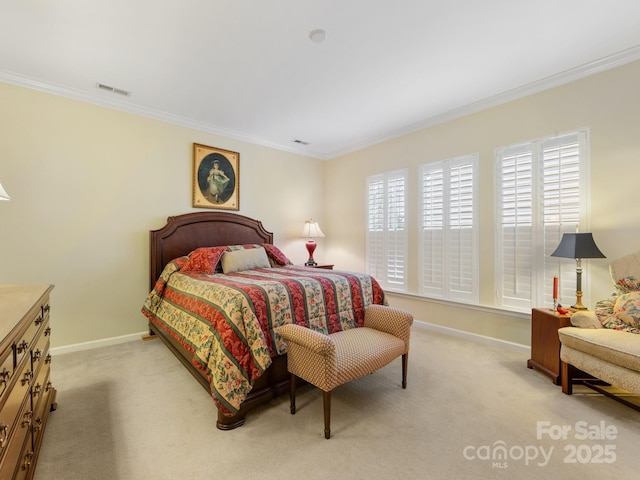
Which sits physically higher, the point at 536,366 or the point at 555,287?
the point at 555,287

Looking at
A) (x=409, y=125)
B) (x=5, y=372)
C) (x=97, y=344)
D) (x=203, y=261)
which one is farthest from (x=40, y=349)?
(x=409, y=125)

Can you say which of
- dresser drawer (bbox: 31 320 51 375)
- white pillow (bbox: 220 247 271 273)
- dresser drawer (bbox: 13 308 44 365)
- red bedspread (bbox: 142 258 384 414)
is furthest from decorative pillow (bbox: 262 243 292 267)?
dresser drawer (bbox: 13 308 44 365)

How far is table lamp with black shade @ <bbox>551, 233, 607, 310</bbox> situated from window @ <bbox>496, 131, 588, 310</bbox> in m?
0.28

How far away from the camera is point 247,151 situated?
441cm

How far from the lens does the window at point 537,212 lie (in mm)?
2748

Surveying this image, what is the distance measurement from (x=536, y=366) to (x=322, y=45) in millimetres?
3332

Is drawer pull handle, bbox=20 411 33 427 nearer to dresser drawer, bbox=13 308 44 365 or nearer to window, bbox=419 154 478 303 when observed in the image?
dresser drawer, bbox=13 308 44 365

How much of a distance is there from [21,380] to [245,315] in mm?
1042

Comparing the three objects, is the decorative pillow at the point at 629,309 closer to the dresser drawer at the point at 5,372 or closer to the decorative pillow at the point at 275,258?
the decorative pillow at the point at 275,258

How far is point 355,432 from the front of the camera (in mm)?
1793

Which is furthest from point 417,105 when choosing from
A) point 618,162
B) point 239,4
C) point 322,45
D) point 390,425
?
point 390,425

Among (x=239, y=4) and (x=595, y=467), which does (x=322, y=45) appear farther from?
(x=595, y=467)

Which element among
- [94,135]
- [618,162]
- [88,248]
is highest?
[94,135]

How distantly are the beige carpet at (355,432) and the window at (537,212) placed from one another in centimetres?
88
